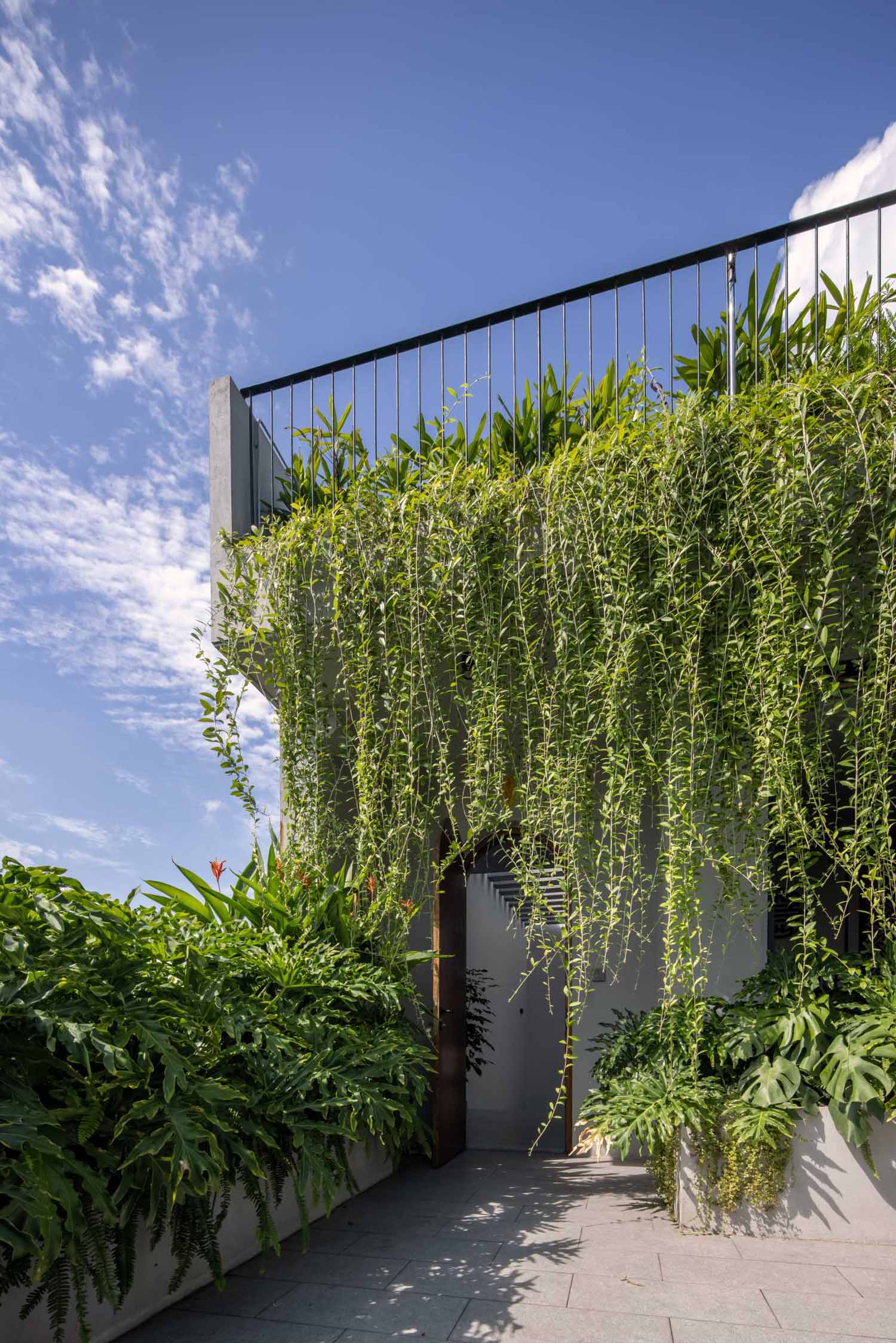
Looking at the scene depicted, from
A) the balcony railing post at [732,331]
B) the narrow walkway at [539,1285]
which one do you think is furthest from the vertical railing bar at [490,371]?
the narrow walkway at [539,1285]

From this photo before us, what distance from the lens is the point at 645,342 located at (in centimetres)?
395

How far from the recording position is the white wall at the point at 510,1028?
750 cm

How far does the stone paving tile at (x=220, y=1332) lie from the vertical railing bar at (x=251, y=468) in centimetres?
382

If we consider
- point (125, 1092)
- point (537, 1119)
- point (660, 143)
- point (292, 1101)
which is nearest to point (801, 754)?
point (292, 1101)

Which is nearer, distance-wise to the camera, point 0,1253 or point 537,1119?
point 0,1253

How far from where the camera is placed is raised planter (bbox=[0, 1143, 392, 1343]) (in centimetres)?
223

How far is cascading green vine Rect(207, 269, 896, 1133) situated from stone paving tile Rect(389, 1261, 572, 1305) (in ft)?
3.51

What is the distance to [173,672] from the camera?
4.36 metres

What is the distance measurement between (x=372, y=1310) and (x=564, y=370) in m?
3.85

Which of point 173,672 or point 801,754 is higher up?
point 173,672

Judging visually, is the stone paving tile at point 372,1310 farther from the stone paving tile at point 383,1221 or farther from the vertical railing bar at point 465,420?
the vertical railing bar at point 465,420

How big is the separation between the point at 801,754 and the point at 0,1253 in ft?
9.71

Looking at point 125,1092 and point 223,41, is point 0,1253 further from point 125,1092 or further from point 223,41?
point 223,41

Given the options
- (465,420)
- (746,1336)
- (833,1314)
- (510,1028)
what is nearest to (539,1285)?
(746,1336)
